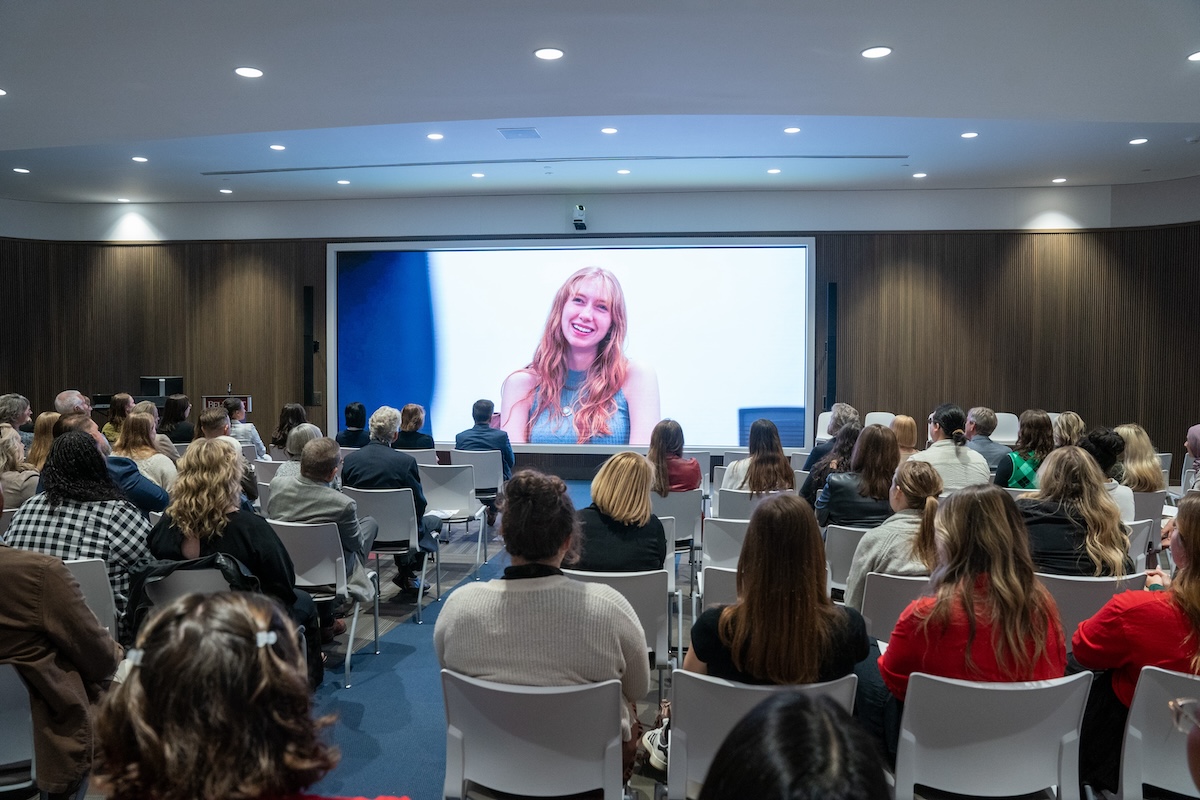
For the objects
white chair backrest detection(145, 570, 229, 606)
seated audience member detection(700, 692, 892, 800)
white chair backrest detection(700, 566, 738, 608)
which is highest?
seated audience member detection(700, 692, 892, 800)

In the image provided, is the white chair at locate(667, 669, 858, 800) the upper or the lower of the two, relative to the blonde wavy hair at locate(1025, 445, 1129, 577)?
lower

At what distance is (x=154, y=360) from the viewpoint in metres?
11.7

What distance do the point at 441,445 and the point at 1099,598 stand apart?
873 centimetres

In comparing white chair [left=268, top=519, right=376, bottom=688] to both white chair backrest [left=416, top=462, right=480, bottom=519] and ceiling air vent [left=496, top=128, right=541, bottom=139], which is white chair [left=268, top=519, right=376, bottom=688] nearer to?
white chair backrest [left=416, top=462, right=480, bottom=519]

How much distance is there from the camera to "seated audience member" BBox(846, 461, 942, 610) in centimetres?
326

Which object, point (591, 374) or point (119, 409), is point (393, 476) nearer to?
point (119, 409)

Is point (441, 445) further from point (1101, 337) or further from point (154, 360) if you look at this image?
point (1101, 337)

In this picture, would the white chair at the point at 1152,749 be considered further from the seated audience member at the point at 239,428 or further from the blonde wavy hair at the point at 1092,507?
the seated audience member at the point at 239,428

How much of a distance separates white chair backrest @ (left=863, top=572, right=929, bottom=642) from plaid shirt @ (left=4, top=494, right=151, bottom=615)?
2.79 metres

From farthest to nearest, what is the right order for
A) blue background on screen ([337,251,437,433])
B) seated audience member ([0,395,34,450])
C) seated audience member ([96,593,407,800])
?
blue background on screen ([337,251,437,433])
seated audience member ([0,395,34,450])
seated audience member ([96,593,407,800])

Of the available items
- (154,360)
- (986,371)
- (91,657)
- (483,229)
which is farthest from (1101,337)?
(154,360)

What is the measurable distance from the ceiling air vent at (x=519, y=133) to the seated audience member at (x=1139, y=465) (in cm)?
524

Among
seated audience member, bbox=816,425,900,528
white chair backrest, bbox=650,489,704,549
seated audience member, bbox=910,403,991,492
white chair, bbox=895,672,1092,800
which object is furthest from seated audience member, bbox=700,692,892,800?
seated audience member, bbox=910,403,991,492

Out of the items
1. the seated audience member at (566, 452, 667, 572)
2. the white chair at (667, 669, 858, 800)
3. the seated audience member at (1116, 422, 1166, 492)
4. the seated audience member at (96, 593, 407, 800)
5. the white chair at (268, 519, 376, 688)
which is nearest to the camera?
the seated audience member at (96, 593, 407, 800)
